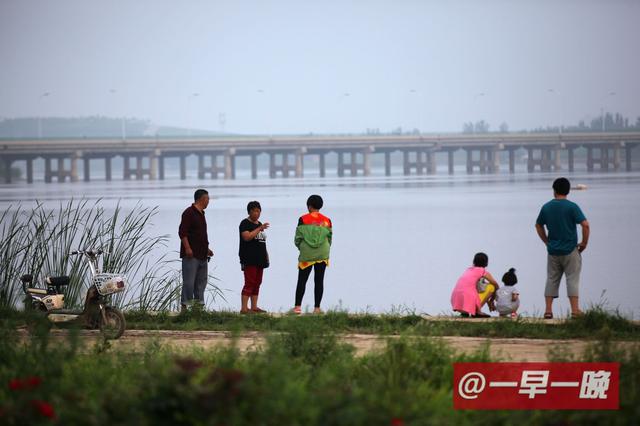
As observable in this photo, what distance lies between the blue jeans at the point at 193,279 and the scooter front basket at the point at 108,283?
1.74 meters

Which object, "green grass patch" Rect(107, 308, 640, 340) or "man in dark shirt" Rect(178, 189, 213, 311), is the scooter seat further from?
"man in dark shirt" Rect(178, 189, 213, 311)

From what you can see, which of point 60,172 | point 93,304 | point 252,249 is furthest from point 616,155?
point 93,304

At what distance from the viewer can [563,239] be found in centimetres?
1334

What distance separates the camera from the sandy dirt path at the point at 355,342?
1065 centimetres

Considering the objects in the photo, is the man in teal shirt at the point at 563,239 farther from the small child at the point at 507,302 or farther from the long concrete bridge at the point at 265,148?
the long concrete bridge at the point at 265,148

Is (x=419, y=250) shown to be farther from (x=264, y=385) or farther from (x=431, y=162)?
(x=431, y=162)

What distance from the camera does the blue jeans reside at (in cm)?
1434

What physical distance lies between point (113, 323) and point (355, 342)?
2.74 meters

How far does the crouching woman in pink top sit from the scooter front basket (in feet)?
13.6

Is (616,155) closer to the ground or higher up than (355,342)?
higher up

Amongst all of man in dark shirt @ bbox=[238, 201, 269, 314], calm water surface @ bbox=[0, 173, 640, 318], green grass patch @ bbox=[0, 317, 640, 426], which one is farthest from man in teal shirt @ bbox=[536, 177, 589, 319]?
man in dark shirt @ bbox=[238, 201, 269, 314]

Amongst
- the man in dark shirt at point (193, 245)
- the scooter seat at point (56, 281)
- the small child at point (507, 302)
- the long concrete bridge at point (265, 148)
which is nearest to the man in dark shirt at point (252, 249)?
the man in dark shirt at point (193, 245)

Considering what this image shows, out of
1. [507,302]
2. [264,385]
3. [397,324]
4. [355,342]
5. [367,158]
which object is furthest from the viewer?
[367,158]

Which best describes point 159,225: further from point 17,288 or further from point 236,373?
point 236,373
